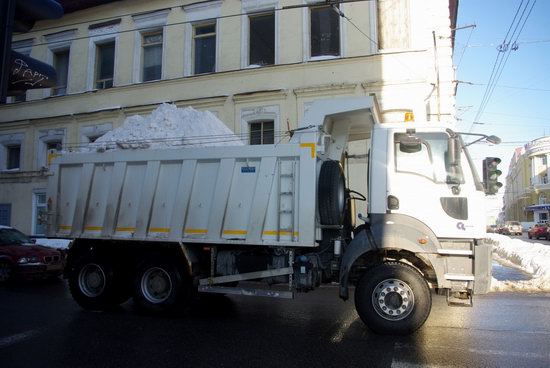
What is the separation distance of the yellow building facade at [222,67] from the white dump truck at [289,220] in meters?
7.92

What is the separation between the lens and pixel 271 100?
17.4 m

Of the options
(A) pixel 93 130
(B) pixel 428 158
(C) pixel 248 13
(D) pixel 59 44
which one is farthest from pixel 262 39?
(B) pixel 428 158

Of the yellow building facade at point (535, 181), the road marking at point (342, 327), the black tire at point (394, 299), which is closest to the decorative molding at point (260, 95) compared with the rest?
the road marking at point (342, 327)

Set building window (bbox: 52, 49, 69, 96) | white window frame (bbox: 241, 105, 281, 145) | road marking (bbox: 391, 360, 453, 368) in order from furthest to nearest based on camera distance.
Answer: building window (bbox: 52, 49, 69, 96)
white window frame (bbox: 241, 105, 281, 145)
road marking (bbox: 391, 360, 453, 368)

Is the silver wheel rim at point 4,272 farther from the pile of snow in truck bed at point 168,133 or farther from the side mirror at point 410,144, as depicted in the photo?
the side mirror at point 410,144

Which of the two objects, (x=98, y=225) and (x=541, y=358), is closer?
(x=541, y=358)

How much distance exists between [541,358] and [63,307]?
7.74m

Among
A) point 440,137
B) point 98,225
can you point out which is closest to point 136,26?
point 98,225

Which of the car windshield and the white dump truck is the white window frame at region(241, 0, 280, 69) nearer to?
the car windshield

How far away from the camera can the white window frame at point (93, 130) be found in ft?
65.8

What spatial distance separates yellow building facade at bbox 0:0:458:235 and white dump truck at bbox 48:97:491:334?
792 centimetres

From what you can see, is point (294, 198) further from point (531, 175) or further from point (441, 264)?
point (531, 175)

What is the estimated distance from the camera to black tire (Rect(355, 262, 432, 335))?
235 inches

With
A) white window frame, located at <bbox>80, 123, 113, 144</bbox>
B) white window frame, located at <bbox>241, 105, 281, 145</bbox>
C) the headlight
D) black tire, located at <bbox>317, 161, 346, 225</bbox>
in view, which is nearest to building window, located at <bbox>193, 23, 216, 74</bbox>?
white window frame, located at <bbox>241, 105, 281, 145</bbox>
